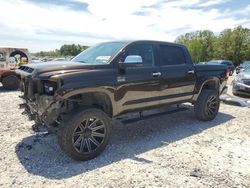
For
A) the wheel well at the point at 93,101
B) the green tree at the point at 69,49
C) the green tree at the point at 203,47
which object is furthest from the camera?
the green tree at the point at 69,49

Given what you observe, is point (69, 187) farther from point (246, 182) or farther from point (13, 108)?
point (13, 108)

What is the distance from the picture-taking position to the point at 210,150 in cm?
501

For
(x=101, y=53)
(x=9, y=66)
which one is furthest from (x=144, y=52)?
(x=9, y=66)

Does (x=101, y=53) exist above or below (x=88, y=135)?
above

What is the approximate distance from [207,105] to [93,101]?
10.8 ft

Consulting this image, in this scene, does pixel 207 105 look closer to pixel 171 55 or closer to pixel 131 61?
pixel 171 55

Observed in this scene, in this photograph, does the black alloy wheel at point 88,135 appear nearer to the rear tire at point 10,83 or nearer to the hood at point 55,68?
the hood at point 55,68

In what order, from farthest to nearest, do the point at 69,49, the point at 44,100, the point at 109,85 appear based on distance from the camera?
the point at 69,49 → the point at 109,85 → the point at 44,100

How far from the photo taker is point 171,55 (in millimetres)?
6094

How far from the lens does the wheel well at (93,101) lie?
4.55 m

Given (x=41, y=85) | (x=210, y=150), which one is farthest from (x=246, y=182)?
(x=41, y=85)

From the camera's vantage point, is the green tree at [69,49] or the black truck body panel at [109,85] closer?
the black truck body panel at [109,85]

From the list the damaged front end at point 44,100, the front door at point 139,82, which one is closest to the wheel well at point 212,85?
the front door at point 139,82

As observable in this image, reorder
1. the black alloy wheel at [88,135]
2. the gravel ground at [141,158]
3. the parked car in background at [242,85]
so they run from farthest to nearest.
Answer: the parked car in background at [242,85] < the black alloy wheel at [88,135] < the gravel ground at [141,158]
